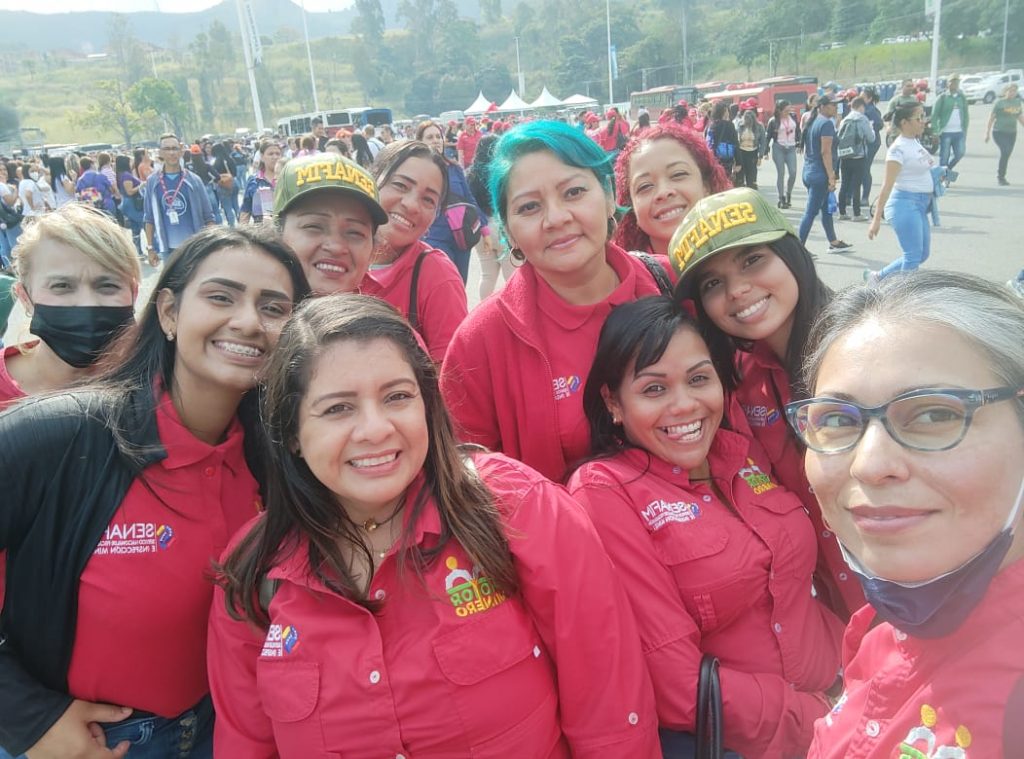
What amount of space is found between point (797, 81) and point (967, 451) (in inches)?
1627

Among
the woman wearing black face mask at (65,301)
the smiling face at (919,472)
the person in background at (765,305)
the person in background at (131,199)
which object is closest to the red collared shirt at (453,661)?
the smiling face at (919,472)

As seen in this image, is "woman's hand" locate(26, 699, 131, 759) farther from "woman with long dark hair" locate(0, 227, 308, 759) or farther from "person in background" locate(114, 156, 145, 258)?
"person in background" locate(114, 156, 145, 258)

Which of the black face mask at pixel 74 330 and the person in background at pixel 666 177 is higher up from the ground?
the person in background at pixel 666 177

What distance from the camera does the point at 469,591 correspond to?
70.7 inches

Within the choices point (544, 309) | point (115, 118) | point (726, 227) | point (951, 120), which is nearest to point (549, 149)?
point (544, 309)

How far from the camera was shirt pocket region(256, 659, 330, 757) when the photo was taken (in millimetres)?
1719

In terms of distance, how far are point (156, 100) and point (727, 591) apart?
102m

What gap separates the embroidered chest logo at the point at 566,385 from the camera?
96.1 inches

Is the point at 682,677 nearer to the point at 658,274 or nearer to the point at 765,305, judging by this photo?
the point at 765,305

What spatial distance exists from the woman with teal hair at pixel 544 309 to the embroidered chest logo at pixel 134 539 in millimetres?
1021

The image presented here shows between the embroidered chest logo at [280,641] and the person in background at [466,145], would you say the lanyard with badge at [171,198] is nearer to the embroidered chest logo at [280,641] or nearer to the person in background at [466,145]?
the embroidered chest logo at [280,641]

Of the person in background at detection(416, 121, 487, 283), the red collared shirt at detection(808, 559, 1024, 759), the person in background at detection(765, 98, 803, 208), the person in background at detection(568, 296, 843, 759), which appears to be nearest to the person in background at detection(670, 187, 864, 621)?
the person in background at detection(568, 296, 843, 759)

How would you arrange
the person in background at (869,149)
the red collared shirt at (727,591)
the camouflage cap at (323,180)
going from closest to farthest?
the red collared shirt at (727,591) → the camouflage cap at (323,180) → the person in background at (869,149)

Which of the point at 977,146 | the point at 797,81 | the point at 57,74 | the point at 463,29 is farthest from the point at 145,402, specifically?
the point at 57,74
